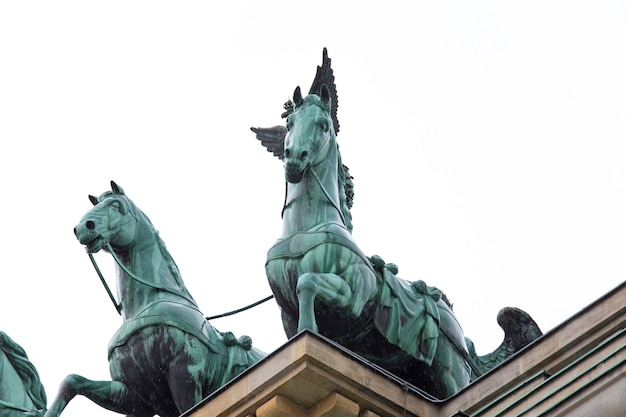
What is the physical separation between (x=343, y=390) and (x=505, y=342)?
205 inches

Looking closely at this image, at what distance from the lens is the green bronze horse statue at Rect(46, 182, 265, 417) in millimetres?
23391

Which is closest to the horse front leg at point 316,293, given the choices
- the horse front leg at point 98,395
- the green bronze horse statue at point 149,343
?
the green bronze horse statue at point 149,343

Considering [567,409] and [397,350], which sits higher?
[397,350]

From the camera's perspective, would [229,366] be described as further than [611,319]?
Yes

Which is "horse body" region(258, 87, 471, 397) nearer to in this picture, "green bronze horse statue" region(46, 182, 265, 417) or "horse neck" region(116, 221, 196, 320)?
"green bronze horse statue" region(46, 182, 265, 417)

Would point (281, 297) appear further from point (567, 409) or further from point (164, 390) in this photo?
point (567, 409)

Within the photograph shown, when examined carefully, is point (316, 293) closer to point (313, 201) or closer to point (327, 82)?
point (313, 201)

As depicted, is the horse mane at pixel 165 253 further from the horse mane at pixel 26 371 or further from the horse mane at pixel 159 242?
the horse mane at pixel 26 371

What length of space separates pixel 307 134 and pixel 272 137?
3147 millimetres

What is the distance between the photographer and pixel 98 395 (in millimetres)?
23547

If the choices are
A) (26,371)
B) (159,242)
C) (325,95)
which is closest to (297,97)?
(325,95)

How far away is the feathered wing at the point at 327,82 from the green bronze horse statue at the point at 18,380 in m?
4.24

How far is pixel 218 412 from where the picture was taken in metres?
20.2

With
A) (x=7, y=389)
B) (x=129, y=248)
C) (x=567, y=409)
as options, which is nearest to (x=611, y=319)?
(x=567, y=409)
